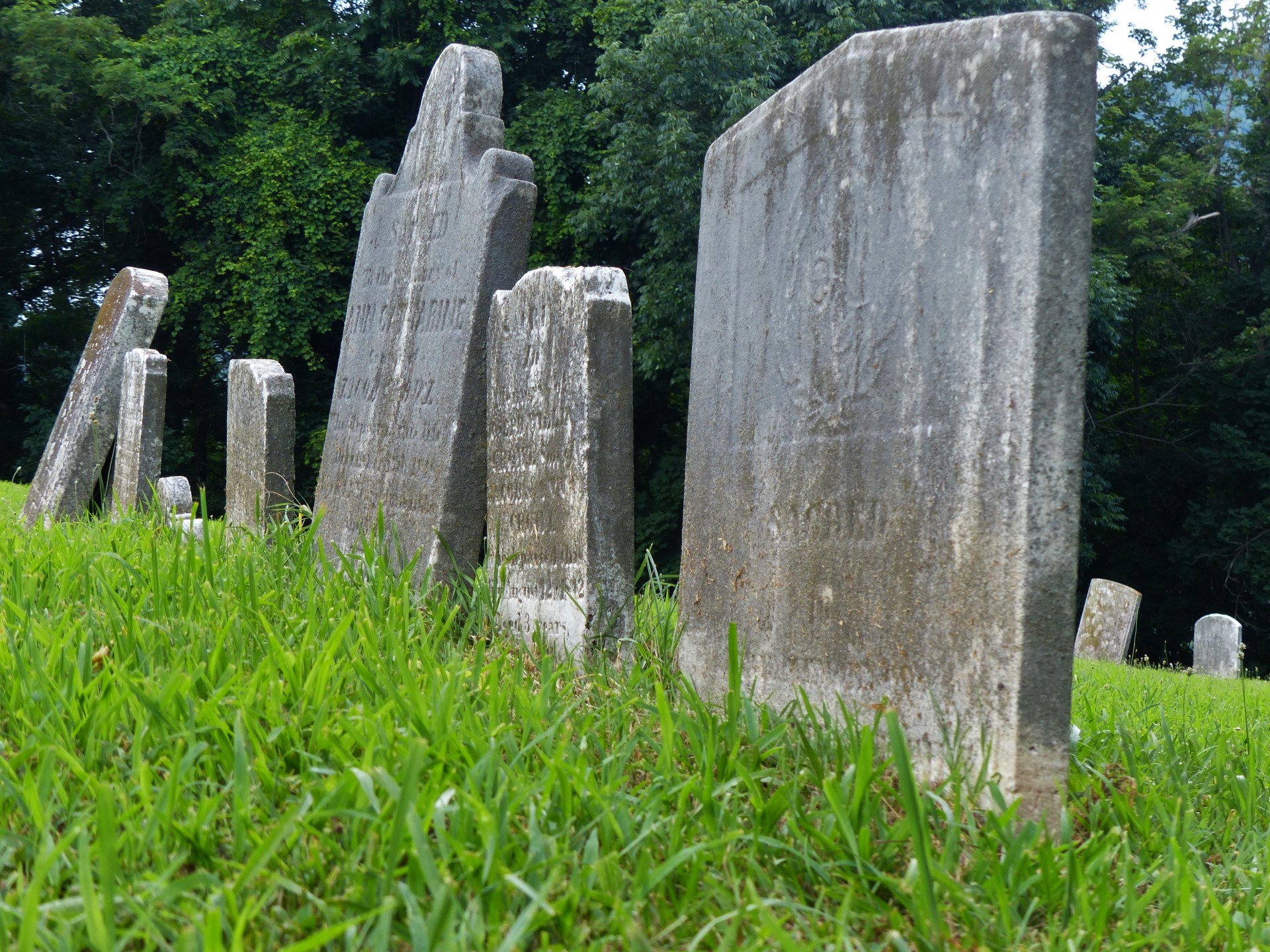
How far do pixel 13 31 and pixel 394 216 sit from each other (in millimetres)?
14995

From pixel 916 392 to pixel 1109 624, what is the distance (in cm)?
876

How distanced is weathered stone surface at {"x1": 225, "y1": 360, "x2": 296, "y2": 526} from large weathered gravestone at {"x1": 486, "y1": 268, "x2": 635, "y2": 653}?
5.57 ft

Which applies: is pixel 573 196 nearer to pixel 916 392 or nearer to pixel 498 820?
pixel 916 392

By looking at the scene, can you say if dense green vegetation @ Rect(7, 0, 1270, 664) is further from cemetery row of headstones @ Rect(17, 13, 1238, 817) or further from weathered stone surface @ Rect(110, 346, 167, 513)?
cemetery row of headstones @ Rect(17, 13, 1238, 817)

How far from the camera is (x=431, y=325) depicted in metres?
4.33

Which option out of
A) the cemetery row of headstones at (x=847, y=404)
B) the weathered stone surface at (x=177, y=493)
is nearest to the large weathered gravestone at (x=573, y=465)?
the cemetery row of headstones at (x=847, y=404)

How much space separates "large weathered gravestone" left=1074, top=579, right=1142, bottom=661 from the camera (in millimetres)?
10055

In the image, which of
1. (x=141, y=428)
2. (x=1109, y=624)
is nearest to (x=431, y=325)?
(x=141, y=428)

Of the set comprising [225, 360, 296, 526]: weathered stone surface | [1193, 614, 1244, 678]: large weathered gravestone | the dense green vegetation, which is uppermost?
the dense green vegetation

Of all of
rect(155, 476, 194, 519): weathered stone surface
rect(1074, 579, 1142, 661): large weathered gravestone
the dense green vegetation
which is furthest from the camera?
the dense green vegetation

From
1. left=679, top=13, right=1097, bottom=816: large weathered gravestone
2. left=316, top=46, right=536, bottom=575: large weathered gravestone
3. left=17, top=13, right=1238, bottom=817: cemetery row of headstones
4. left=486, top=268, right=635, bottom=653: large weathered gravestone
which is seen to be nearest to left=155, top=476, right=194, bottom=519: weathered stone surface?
left=316, top=46, right=536, bottom=575: large weathered gravestone

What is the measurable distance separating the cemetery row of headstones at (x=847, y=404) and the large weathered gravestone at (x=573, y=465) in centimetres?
1

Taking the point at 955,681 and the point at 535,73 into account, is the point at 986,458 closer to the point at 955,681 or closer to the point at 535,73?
the point at 955,681

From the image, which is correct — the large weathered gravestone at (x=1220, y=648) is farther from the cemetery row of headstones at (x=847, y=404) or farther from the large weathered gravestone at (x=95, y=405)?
the large weathered gravestone at (x=95, y=405)
